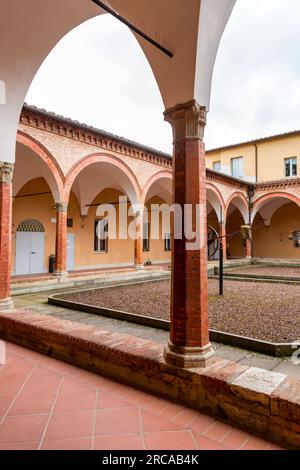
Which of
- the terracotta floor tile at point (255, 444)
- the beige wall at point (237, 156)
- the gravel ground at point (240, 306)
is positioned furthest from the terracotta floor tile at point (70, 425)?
the beige wall at point (237, 156)

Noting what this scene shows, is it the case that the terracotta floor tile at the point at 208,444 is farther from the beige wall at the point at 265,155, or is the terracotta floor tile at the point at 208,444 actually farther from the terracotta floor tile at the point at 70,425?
the beige wall at the point at 265,155

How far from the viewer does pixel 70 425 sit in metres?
2.44

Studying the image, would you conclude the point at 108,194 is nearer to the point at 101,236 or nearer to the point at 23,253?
the point at 101,236

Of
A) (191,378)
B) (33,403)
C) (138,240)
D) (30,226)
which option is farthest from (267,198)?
(33,403)

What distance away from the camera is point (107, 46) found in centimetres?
470

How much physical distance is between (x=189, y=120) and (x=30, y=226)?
459 inches

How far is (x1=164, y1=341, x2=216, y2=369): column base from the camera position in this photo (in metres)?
2.88

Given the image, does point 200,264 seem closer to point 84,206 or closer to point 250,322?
point 250,322

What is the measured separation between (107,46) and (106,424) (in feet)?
16.7

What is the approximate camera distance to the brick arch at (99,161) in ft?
34.1

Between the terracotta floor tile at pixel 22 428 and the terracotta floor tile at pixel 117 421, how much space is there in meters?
0.47

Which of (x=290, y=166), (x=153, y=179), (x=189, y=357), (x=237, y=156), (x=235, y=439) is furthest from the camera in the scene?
(x=237, y=156)

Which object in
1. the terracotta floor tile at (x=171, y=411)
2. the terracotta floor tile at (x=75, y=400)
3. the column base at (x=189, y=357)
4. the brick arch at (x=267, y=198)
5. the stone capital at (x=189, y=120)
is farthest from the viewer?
the brick arch at (x=267, y=198)
